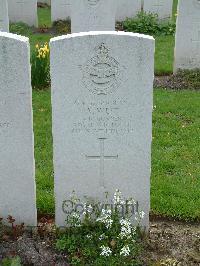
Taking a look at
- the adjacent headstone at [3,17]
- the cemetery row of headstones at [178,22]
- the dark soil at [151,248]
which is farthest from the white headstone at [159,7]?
the dark soil at [151,248]

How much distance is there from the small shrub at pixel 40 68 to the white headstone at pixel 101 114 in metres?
3.78

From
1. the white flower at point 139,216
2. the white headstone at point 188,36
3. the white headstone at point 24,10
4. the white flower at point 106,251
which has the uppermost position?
the white headstone at point 24,10

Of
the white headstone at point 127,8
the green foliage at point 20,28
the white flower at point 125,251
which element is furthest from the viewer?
the white headstone at point 127,8

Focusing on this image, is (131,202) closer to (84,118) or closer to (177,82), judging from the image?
(84,118)

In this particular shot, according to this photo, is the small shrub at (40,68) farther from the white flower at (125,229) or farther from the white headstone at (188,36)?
the white flower at (125,229)

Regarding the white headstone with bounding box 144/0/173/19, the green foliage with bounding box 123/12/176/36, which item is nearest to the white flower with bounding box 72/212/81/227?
the green foliage with bounding box 123/12/176/36

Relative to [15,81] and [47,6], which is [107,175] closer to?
[15,81]

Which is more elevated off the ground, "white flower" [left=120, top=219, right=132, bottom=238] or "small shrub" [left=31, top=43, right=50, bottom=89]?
"small shrub" [left=31, top=43, right=50, bottom=89]

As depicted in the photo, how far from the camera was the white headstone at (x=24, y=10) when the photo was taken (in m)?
13.5

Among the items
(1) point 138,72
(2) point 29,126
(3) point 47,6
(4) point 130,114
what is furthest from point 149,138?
(3) point 47,6

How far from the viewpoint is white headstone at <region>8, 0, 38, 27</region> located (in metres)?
13.5

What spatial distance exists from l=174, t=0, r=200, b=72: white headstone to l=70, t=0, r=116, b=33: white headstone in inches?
58.0

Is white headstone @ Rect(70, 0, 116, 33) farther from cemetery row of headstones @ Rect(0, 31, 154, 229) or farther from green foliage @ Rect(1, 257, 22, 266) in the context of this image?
green foliage @ Rect(1, 257, 22, 266)

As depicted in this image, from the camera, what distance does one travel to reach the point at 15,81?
425 centimetres
